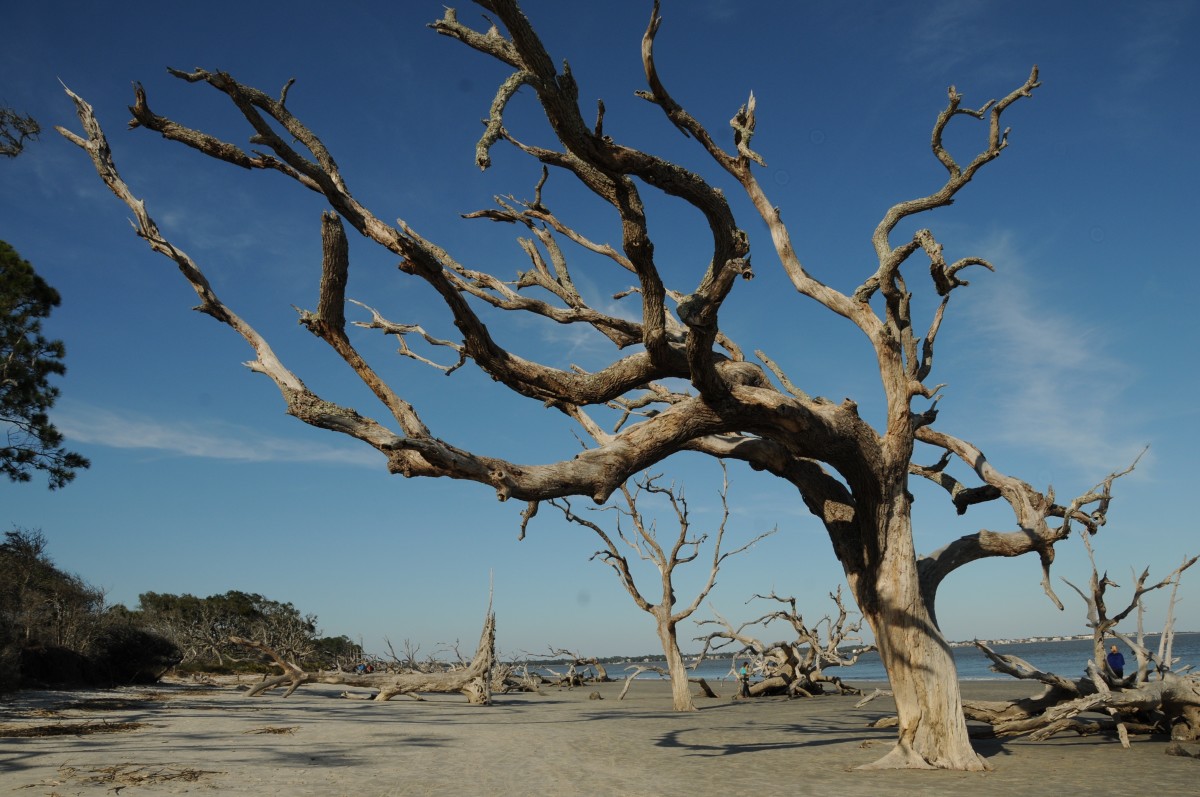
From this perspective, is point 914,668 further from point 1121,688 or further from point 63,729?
point 63,729

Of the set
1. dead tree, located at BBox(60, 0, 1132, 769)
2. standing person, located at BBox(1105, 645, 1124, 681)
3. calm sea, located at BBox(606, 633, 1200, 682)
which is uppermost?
dead tree, located at BBox(60, 0, 1132, 769)

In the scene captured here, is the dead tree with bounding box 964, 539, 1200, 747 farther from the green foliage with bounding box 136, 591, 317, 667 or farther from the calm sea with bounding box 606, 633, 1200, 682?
the green foliage with bounding box 136, 591, 317, 667

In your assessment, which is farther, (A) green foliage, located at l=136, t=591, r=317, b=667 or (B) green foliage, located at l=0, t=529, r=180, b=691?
(A) green foliage, located at l=136, t=591, r=317, b=667

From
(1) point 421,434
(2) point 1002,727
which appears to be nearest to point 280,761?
(1) point 421,434

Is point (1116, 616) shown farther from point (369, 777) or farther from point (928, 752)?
point (369, 777)

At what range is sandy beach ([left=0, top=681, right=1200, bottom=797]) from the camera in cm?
729

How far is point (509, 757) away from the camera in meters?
10.1

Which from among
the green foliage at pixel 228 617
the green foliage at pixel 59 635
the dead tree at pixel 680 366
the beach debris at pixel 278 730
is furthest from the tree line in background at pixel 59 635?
the green foliage at pixel 228 617

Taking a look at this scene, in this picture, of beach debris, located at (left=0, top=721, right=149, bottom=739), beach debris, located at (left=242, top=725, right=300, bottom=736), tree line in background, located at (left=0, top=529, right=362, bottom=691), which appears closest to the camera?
beach debris, located at (left=0, top=721, right=149, bottom=739)

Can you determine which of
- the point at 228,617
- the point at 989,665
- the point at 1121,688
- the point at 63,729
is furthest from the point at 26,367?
the point at 228,617

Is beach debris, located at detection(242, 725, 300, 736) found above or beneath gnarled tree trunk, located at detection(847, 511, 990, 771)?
beneath

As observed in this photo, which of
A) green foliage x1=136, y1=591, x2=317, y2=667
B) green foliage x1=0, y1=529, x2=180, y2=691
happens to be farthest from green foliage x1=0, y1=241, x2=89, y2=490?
green foliage x1=136, y1=591, x2=317, y2=667

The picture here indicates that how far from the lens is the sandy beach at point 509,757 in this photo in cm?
729

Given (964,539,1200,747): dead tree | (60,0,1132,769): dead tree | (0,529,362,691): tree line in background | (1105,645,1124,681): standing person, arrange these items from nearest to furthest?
(60,0,1132,769): dead tree < (964,539,1200,747): dead tree < (1105,645,1124,681): standing person < (0,529,362,691): tree line in background
